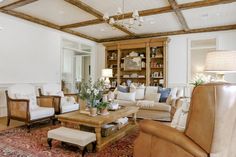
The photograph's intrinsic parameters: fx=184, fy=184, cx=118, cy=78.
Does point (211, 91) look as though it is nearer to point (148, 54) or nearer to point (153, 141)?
point (153, 141)

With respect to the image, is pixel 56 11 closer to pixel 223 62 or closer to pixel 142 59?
pixel 142 59

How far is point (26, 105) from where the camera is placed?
3664mm

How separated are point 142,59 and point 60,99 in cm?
360

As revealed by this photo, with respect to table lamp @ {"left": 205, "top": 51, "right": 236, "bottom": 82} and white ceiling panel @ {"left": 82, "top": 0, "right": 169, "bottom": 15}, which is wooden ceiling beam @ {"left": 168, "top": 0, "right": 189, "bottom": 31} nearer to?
white ceiling panel @ {"left": 82, "top": 0, "right": 169, "bottom": 15}

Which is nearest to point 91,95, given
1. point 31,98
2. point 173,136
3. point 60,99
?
point 60,99

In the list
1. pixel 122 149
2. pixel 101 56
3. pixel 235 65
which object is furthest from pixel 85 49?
pixel 235 65

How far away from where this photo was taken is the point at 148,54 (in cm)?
660

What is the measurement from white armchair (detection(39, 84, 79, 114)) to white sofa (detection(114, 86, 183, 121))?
1.26 metres

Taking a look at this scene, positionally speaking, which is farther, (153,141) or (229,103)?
(153,141)

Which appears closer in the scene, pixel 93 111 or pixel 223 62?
pixel 223 62

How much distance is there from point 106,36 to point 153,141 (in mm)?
5943

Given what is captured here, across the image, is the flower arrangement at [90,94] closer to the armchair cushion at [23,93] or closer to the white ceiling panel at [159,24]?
the armchair cushion at [23,93]

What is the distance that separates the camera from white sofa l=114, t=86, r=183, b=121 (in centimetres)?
450

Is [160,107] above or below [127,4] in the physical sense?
below
